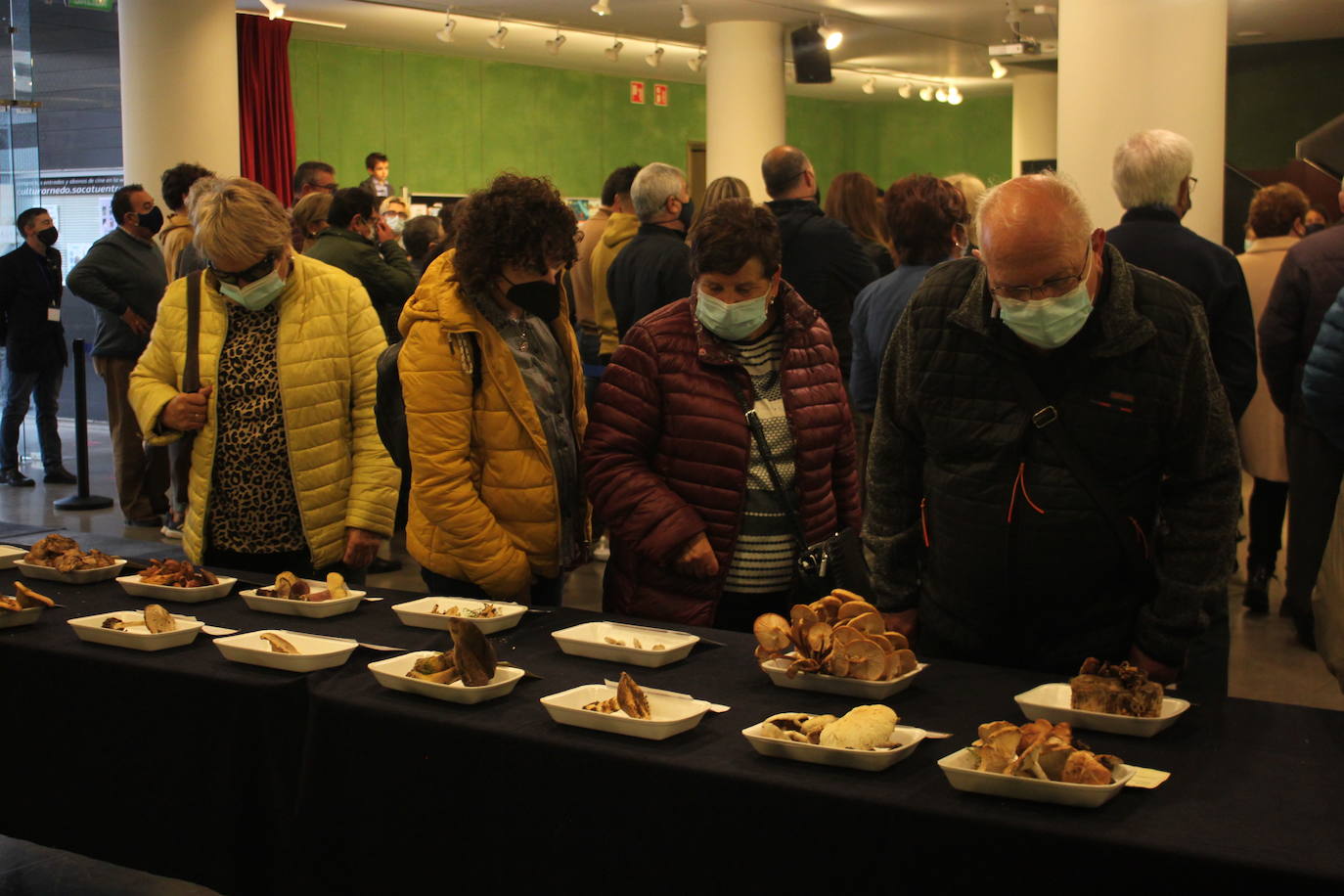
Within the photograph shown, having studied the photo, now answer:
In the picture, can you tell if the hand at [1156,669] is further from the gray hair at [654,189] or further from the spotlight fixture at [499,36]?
the spotlight fixture at [499,36]

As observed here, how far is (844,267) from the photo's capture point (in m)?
4.71

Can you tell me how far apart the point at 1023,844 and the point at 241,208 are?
6.86 ft

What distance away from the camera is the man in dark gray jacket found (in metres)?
6.69

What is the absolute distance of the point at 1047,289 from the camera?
2.04 meters

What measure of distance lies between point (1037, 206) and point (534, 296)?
107 centimetres

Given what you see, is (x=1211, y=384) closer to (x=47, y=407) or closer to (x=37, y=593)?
(x=37, y=593)

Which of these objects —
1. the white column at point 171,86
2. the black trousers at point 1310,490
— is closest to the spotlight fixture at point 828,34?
the white column at point 171,86

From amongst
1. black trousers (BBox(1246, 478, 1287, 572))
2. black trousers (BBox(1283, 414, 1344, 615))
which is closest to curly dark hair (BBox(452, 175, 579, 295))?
black trousers (BBox(1283, 414, 1344, 615))

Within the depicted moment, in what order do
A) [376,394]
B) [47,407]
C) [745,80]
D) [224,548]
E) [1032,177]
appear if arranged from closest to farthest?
[1032,177]
[376,394]
[224,548]
[47,407]
[745,80]

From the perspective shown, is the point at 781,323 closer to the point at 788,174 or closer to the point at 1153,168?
the point at 1153,168

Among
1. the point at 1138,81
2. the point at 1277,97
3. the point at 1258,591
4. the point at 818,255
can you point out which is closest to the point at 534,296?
the point at 818,255

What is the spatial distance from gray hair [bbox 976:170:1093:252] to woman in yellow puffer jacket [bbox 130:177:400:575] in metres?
1.54

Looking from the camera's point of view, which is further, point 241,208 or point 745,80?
point 745,80

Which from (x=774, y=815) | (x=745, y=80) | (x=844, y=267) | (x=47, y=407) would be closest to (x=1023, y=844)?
(x=774, y=815)
